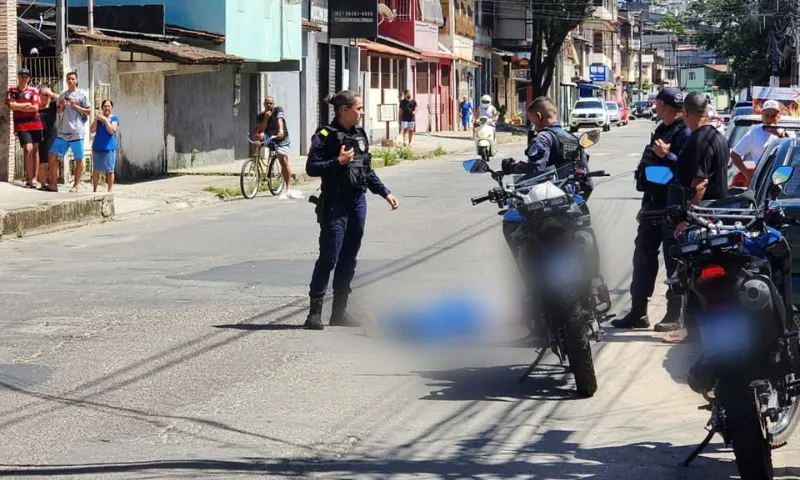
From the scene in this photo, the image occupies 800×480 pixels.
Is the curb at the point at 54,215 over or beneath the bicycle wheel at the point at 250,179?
beneath

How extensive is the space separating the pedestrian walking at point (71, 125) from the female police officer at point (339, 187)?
11599 millimetres

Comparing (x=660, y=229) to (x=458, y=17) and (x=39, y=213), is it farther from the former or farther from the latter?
(x=458, y=17)

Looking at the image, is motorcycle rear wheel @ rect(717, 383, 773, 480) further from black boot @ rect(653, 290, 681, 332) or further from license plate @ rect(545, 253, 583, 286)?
black boot @ rect(653, 290, 681, 332)

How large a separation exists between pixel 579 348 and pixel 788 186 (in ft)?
10.9

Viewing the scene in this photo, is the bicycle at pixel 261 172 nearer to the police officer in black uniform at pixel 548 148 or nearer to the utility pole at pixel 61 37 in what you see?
the utility pole at pixel 61 37

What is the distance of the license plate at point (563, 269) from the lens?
26.9ft

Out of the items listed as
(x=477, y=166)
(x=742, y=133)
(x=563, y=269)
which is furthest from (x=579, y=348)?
(x=742, y=133)

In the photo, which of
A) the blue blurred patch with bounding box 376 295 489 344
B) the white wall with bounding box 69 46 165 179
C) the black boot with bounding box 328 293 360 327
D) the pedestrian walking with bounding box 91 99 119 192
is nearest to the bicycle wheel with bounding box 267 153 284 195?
the pedestrian walking with bounding box 91 99 119 192

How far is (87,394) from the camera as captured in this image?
8266mm

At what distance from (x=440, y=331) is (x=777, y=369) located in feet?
15.5

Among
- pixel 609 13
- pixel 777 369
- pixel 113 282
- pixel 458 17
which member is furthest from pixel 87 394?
pixel 609 13

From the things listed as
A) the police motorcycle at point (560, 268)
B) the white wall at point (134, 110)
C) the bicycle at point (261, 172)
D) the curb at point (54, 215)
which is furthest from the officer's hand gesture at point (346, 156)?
the white wall at point (134, 110)

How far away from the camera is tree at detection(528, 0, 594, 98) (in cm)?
6725

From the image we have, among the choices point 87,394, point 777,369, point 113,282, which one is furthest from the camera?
point 113,282
